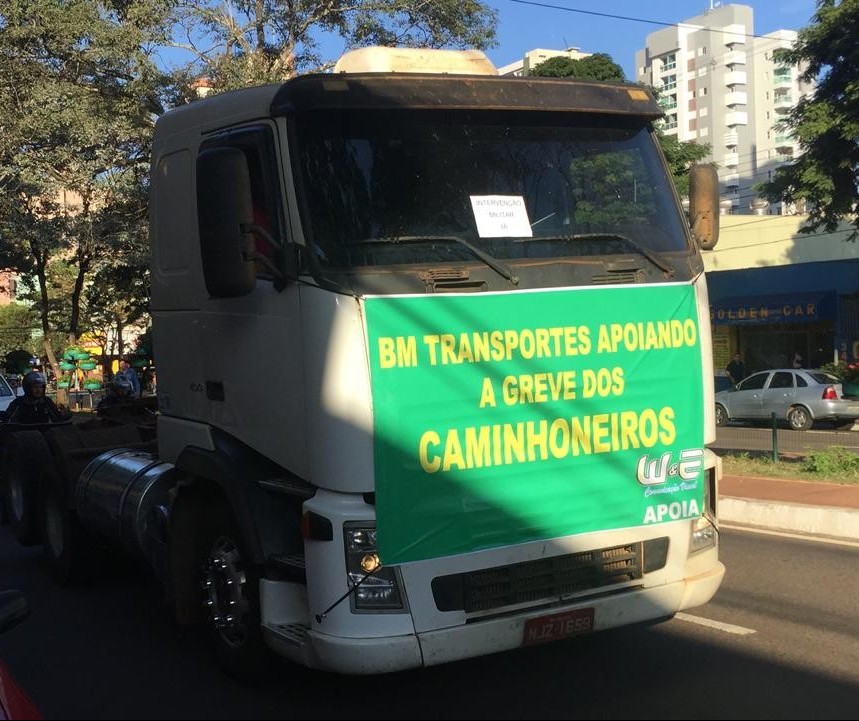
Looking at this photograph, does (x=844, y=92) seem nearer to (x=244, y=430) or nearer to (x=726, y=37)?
(x=244, y=430)

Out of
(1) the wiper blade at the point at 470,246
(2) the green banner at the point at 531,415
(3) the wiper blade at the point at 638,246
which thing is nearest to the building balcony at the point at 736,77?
(3) the wiper blade at the point at 638,246

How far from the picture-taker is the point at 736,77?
10875 cm

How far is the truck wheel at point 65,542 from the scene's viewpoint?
7695 millimetres

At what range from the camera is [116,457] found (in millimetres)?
7297

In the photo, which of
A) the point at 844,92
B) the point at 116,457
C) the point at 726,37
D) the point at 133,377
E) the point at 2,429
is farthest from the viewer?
the point at 726,37

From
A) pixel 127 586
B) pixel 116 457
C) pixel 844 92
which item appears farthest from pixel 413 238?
pixel 844 92

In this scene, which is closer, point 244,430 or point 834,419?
point 244,430

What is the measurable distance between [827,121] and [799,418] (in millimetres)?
7017

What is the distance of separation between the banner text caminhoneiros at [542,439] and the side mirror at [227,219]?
1126 mm

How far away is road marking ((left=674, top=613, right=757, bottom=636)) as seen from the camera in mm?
6027

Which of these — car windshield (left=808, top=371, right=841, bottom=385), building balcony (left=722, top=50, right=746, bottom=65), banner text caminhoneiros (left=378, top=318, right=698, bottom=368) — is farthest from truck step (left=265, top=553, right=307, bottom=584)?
building balcony (left=722, top=50, right=746, bottom=65)

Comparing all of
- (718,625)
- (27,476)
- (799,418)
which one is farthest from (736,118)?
(718,625)

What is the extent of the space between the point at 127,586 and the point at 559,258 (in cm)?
475

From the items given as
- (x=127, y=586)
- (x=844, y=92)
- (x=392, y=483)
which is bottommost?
(x=127, y=586)
